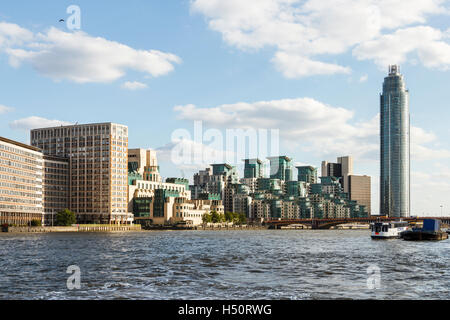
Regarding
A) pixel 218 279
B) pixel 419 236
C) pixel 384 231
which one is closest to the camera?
pixel 218 279

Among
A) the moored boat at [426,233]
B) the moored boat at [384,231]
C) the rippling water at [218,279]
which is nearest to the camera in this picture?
the rippling water at [218,279]

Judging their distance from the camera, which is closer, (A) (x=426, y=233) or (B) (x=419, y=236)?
(B) (x=419, y=236)

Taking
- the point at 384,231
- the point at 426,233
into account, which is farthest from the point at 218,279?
the point at 426,233

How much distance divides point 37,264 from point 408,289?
150 ft

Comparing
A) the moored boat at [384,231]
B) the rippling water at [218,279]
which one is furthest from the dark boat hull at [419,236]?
the rippling water at [218,279]

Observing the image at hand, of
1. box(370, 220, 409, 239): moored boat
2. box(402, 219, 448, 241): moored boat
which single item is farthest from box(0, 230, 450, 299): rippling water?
box(370, 220, 409, 239): moored boat

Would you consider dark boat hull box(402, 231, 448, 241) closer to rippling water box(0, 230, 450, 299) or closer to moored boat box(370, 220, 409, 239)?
moored boat box(370, 220, 409, 239)

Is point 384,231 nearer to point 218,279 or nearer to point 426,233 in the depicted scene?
point 426,233

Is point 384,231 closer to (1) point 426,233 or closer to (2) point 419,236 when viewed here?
(2) point 419,236

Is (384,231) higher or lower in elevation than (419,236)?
higher

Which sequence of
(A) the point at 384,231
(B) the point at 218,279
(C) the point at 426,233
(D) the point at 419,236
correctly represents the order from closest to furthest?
(B) the point at 218,279, (D) the point at 419,236, (C) the point at 426,233, (A) the point at 384,231

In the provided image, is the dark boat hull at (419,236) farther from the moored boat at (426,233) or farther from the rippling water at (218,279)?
the rippling water at (218,279)

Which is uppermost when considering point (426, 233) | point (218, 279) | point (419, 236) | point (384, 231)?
point (218, 279)
